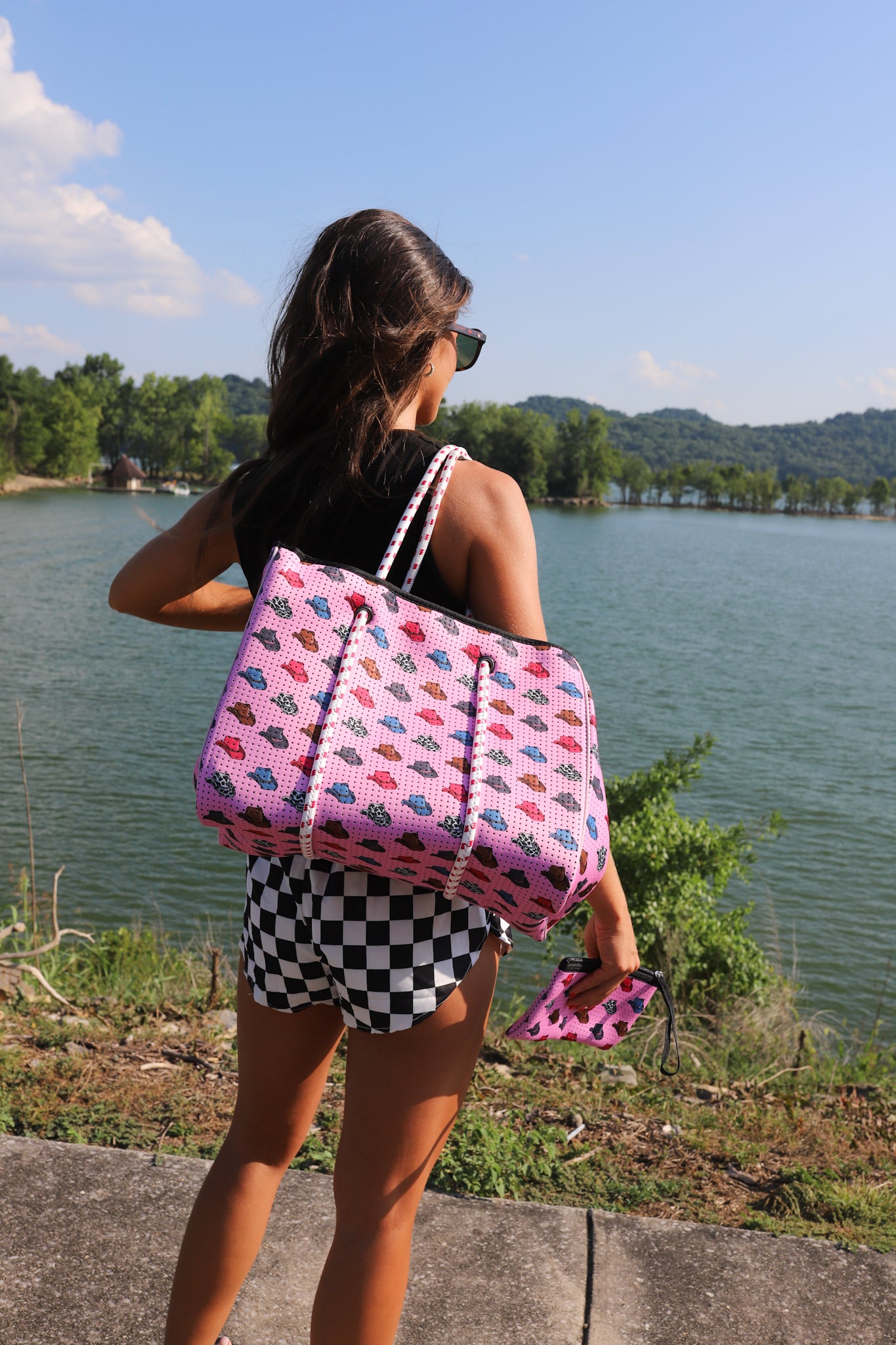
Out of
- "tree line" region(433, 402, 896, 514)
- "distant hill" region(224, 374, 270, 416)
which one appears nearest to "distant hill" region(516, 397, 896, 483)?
"tree line" region(433, 402, 896, 514)

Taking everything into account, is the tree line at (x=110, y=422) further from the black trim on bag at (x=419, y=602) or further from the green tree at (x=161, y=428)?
the black trim on bag at (x=419, y=602)

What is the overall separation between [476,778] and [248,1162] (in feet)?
2.52

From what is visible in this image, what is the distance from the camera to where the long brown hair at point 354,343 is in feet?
4.37

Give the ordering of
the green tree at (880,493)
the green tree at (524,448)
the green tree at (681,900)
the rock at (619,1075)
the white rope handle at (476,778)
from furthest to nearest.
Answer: the green tree at (880,493), the green tree at (524,448), the green tree at (681,900), the rock at (619,1075), the white rope handle at (476,778)

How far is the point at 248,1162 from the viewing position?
1.49 meters

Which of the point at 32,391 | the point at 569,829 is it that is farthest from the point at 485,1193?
the point at 32,391

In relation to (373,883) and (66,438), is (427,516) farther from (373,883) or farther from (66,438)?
(66,438)

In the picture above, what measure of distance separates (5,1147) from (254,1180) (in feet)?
3.50

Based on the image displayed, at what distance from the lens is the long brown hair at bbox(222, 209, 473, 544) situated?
1.33 meters

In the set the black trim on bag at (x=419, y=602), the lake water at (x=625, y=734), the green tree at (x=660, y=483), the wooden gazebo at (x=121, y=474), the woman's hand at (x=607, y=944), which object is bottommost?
the lake water at (x=625, y=734)

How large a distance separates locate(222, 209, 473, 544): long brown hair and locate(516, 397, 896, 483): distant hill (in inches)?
6206

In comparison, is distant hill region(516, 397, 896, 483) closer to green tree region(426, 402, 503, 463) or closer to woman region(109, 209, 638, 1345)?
green tree region(426, 402, 503, 463)

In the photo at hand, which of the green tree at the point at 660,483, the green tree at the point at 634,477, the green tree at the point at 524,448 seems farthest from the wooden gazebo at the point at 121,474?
the green tree at the point at 660,483

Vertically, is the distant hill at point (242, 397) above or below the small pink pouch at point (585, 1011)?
above
